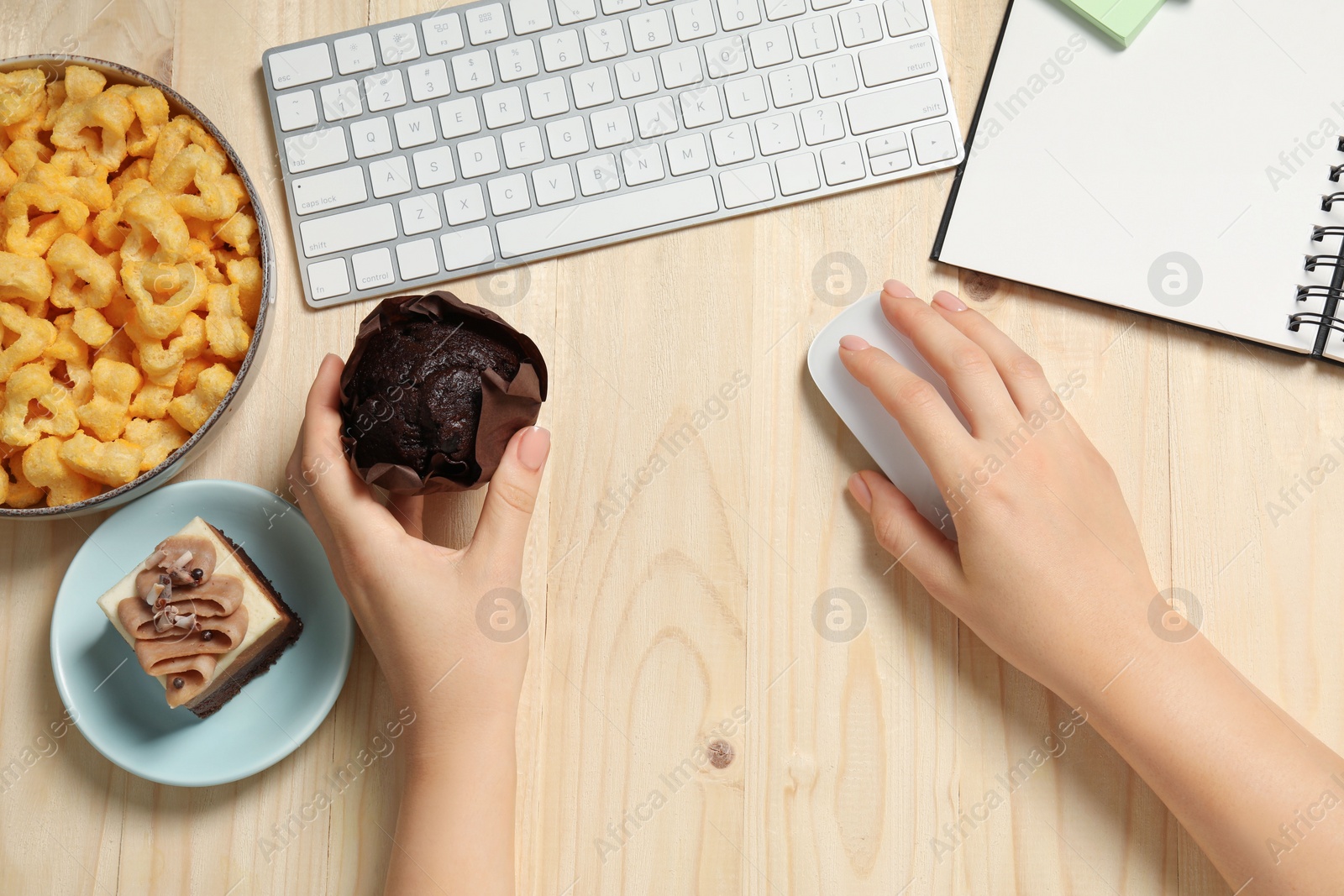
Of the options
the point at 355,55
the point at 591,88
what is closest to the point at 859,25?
the point at 591,88

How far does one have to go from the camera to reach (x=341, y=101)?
79cm

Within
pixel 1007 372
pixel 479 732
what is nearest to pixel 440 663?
pixel 479 732

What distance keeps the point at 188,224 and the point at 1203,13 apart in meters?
0.91

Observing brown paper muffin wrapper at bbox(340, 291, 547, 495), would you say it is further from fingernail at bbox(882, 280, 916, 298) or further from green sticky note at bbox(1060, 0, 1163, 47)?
green sticky note at bbox(1060, 0, 1163, 47)

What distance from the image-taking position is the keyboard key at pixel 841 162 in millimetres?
796

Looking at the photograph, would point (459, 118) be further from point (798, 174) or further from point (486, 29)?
point (798, 174)

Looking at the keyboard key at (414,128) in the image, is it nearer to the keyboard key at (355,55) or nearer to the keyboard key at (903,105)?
the keyboard key at (355,55)

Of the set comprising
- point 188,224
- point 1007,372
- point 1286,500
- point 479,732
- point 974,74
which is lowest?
point 479,732

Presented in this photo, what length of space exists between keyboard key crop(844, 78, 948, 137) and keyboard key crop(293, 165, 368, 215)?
0.44m

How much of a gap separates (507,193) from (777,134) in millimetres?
248

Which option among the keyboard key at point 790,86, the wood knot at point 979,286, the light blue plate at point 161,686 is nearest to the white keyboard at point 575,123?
the keyboard key at point 790,86

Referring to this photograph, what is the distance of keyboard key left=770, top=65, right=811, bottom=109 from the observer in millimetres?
791

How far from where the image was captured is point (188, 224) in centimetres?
73

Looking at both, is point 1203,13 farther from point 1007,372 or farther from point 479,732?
point 479,732
